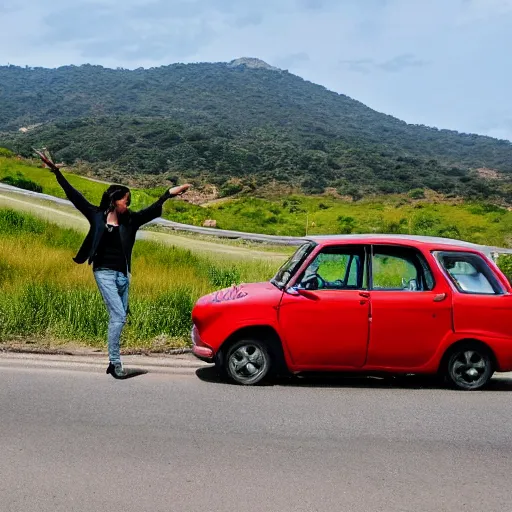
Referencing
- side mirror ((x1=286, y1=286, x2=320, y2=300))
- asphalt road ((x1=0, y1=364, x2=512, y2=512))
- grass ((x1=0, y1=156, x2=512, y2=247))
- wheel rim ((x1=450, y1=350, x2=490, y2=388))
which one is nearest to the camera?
asphalt road ((x1=0, y1=364, x2=512, y2=512))

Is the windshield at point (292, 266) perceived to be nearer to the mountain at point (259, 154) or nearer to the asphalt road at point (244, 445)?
the asphalt road at point (244, 445)

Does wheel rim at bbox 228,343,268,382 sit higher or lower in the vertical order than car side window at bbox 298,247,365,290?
lower

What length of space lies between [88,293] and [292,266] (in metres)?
4.38

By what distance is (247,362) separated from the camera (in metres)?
7.56

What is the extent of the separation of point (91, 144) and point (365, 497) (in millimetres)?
117886

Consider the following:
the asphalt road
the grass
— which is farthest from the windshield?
the grass

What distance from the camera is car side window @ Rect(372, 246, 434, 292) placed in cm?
765

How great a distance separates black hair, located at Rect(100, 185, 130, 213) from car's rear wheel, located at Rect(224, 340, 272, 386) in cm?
201

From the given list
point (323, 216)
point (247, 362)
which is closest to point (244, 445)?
point (247, 362)

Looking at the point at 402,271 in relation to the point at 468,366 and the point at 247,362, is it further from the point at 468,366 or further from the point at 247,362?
the point at 247,362

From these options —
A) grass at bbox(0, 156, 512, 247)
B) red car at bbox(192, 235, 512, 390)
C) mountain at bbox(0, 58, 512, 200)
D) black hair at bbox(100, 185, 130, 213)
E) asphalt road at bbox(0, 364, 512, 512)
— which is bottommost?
asphalt road at bbox(0, 364, 512, 512)

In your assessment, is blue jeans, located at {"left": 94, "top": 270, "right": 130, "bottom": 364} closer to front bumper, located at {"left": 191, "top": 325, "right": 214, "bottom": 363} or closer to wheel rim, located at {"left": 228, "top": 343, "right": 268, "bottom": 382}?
front bumper, located at {"left": 191, "top": 325, "right": 214, "bottom": 363}

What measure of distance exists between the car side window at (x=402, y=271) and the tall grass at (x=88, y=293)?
3.05m

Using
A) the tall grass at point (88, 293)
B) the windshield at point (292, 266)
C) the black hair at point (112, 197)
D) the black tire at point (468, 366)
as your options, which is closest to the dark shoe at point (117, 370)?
the tall grass at point (88, 293)
